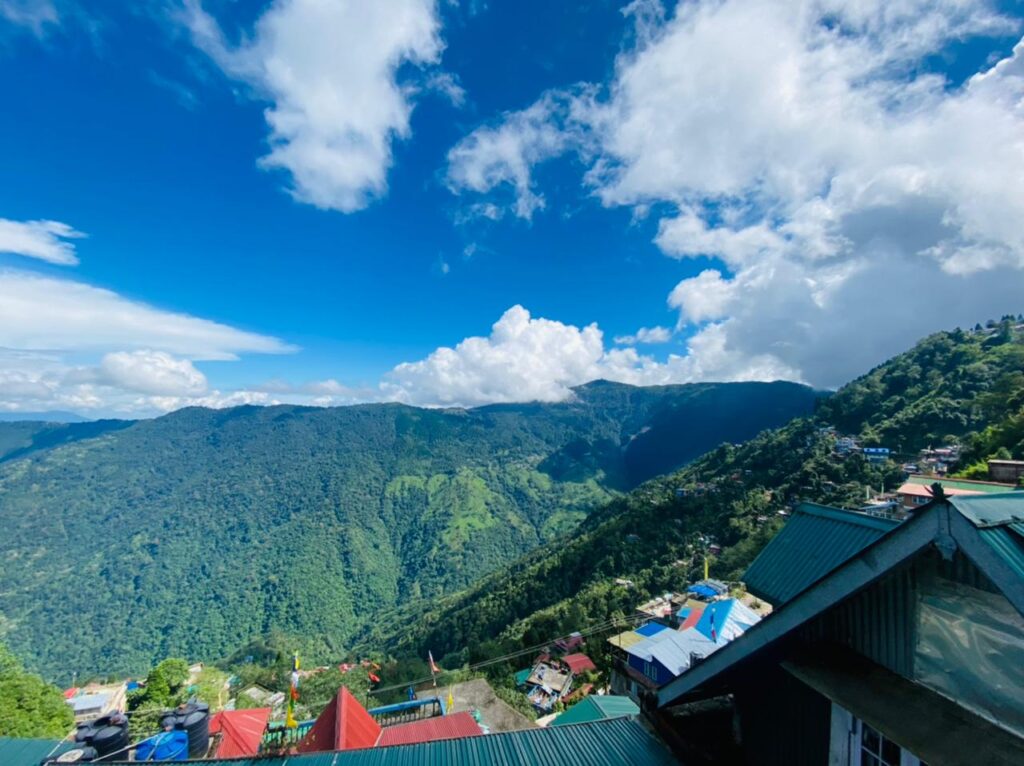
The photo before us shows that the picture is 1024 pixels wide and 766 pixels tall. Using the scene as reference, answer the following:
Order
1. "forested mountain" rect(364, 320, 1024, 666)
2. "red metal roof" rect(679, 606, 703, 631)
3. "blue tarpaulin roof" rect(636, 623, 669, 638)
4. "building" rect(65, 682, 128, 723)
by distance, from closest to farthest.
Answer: "red metal roof" rect(679, 606, 703, 631) < "blue tarpaulin roof" rect(636, 623, 669, 638) < "building" rect(65, 682, 128, 723) < "forested mountain" rect(364, 320, 1024, 666)

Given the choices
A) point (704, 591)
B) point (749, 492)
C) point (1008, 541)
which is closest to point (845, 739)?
point (1008, 541)

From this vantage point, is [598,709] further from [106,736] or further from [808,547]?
[808,547]

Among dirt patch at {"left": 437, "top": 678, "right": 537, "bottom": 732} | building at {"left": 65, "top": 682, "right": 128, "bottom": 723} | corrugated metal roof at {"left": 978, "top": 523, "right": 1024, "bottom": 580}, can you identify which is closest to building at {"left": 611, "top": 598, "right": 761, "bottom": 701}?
dirt patch at {"left": 437, "top": 678, "right": 537, "bottom": 732}

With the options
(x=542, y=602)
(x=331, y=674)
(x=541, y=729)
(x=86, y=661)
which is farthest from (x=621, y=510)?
(x=86, y=661)

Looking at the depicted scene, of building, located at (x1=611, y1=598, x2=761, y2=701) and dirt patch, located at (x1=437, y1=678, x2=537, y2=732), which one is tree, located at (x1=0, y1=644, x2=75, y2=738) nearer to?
dirt patch, located at (x1=437, y1=678, x2=537, y2=732)

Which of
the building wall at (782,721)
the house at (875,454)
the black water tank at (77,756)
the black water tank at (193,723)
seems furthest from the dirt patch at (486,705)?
the house at (875,454)

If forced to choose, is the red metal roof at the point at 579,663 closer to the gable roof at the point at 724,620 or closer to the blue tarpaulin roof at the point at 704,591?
the gable roof at the point at 724,620
